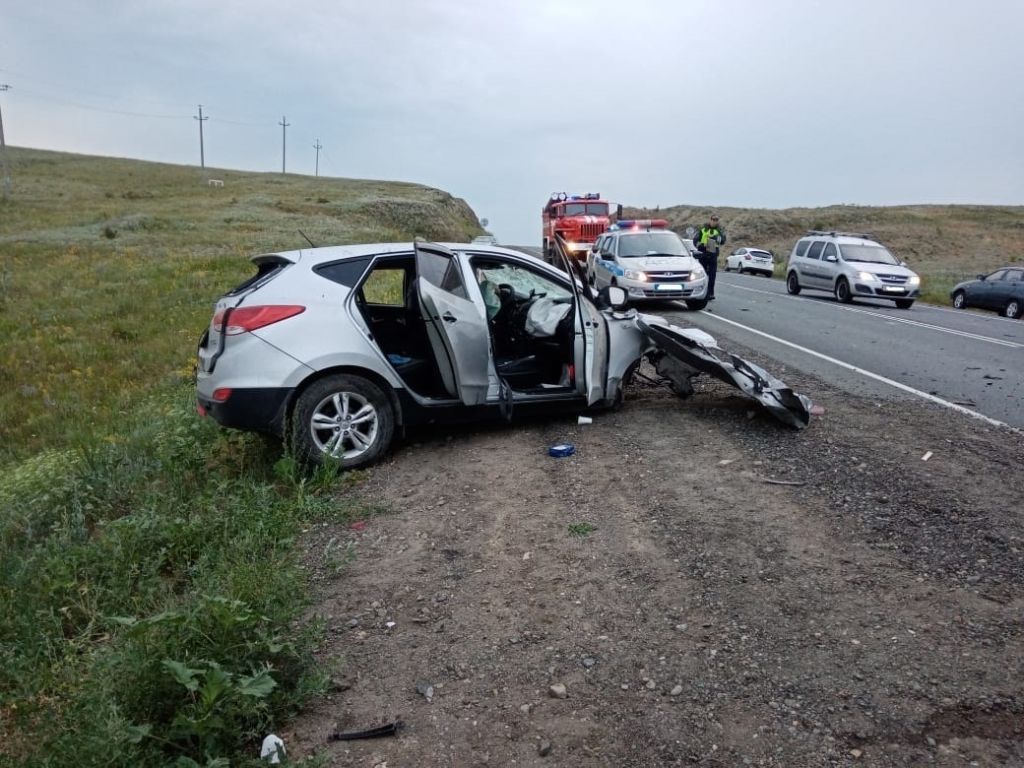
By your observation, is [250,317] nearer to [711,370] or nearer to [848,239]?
[711,370]

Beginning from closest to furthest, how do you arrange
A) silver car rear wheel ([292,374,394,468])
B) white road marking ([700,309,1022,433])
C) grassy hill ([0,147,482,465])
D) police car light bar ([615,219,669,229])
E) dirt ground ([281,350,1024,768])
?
dirt ground ([281,350,1024,768]), silver car rear wheel ([292,374,394,468]), white road marking ([700,309,1022,433]), grassy hill ([0,147,482,465]), police car light bar ([615,219,669,229])

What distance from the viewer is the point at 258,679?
2.94 metres

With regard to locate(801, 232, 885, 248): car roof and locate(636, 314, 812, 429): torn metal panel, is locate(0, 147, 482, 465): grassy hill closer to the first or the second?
locate(636, 314, 812, 429): torn metal panel

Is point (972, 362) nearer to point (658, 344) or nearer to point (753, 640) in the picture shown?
point (658, 344)

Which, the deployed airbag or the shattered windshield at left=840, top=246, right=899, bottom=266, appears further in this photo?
the shattered windshield at left=840, top=246, right=899, bottom=266

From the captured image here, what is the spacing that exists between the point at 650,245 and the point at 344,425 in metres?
12.7

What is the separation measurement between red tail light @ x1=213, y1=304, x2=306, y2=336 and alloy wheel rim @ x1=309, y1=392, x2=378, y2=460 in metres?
0.69

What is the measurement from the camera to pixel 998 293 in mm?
21016

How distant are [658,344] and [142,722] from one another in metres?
5.23

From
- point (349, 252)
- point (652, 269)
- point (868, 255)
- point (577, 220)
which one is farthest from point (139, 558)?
point (577, 220)

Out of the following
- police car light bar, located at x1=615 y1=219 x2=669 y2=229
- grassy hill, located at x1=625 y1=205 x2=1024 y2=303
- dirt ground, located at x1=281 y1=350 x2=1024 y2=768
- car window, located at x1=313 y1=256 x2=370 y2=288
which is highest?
grassy hill, located at x1=625 y1=205 x2=1024 y2=303

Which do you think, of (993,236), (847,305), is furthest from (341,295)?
(993,236)

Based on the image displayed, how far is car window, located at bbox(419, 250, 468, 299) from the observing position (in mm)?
6125

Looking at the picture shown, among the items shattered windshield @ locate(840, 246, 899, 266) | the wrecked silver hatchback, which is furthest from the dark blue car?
the wrecked silver hatchback
